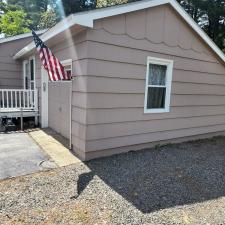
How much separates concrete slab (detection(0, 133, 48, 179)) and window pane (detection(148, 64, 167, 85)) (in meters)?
3.23

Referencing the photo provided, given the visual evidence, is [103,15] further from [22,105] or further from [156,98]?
[22,105]

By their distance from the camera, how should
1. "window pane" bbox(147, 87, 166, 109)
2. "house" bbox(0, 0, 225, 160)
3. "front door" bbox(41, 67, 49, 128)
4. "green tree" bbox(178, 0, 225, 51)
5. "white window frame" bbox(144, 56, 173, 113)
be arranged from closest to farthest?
1. "house" bbox(0, 0, 225, 160)
2. "white window frame" bbox(144, 56, 173, 113)
3. "window pane" bbox(147, 87, 166, 109)
4. "front door" bbox(41, 67, 49, 128)
5. "green tree" bbox(178, 0, 225, 51)

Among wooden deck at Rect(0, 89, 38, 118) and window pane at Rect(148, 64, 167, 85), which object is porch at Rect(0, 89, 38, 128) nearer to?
wooden deck at Rect(0, 89, 38, 118)

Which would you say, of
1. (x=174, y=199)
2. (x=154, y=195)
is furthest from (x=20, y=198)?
(x=174, y=199)

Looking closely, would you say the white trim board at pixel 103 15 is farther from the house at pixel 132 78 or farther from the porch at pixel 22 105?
the porch at pixel 22 105

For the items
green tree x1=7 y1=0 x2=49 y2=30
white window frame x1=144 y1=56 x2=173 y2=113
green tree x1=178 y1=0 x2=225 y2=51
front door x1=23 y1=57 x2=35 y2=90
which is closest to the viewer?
white window frame x1=144 y1=56 x2=173 y2=113

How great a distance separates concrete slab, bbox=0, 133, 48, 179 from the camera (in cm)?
431

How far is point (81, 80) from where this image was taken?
486 cm

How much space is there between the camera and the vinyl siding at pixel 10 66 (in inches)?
380

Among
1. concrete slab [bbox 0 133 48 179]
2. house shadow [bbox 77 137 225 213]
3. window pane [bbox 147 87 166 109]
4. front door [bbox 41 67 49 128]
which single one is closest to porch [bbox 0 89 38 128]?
front door [bbox 41 67 49 128]

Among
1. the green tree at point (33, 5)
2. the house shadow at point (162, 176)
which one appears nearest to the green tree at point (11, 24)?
the green tree at point (33, 5)

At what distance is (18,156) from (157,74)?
3.95 metres

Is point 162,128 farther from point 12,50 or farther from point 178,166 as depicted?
point 12,50

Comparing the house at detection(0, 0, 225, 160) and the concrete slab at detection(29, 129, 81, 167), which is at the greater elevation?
the house at detection(0, 0, 225, 160)
